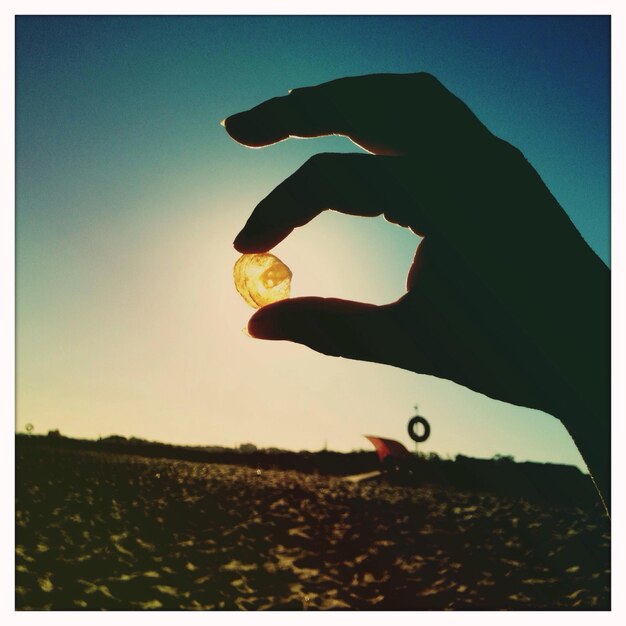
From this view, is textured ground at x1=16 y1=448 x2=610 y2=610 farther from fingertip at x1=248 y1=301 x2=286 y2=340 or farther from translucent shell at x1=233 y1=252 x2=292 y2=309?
fingertip at x1=248 y1=301 x2=286 y2=340

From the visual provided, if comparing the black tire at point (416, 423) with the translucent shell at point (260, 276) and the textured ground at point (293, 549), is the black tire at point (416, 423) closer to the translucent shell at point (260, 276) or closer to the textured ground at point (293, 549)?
the textured ground at point (293, 549)

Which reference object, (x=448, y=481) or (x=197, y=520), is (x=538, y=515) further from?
(x=197, y=520)

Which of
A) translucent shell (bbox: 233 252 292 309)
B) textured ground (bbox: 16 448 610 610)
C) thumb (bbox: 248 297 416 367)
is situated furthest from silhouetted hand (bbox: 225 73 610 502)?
A: textured ground (bbox: 16 448 610 610)

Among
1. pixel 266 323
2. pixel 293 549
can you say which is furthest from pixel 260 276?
pixel 293 549

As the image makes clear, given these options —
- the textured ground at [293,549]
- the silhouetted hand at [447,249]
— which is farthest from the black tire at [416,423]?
the silhouetted hand at [447,249]

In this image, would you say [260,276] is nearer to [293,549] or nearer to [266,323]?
[266,323]
